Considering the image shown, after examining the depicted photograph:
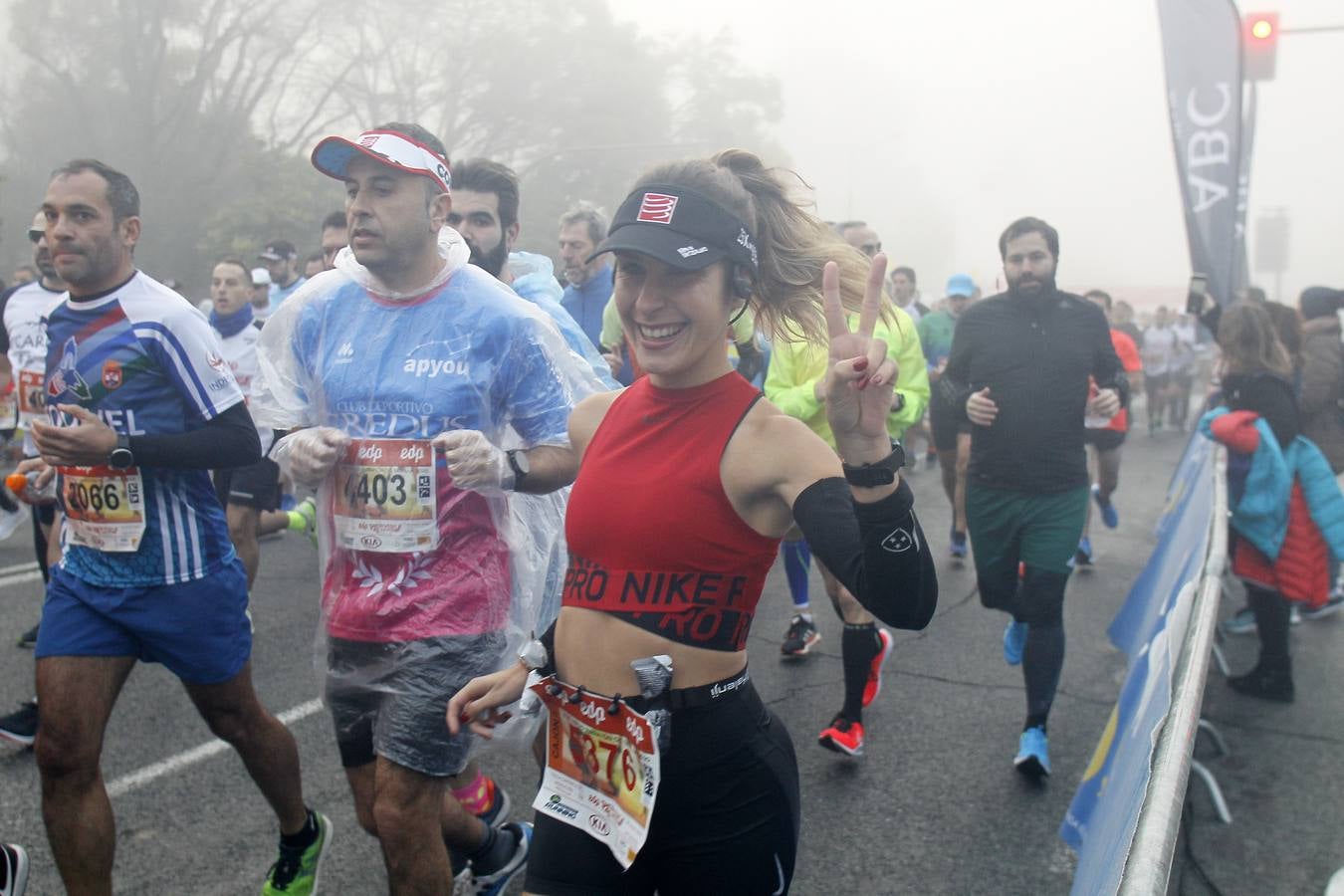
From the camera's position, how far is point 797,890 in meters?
3.42

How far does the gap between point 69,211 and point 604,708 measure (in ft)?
7.20

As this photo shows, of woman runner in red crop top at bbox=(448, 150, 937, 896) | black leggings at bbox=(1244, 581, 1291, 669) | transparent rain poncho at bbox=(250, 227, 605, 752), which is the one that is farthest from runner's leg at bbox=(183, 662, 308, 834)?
black leggings at bbox=(1244, 581, 1291, 669)

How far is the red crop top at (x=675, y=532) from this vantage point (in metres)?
1.97

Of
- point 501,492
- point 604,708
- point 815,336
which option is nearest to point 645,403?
point 815,336

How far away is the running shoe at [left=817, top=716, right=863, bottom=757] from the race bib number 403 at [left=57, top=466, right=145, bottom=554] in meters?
2.53

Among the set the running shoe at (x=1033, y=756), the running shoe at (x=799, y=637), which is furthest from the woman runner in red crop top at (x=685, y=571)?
the running shoe at (x=799, y=637)

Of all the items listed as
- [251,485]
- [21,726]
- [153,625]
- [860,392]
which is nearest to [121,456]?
[153,625]

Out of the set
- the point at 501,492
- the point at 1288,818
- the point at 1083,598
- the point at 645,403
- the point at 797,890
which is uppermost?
the point at 645,403

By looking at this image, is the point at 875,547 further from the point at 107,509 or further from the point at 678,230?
the point at 107,509

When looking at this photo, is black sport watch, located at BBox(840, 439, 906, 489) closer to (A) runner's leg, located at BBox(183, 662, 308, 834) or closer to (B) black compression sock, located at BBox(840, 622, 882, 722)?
(A) runner's leg, located at BBox(183, 662, 308, 834)

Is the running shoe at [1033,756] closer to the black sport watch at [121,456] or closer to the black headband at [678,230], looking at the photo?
the black headband at [678,230]

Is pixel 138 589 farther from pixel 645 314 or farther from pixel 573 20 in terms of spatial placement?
pixel 573 20

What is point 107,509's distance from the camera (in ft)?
10.0

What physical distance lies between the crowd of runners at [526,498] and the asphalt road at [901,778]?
0.70 feet
